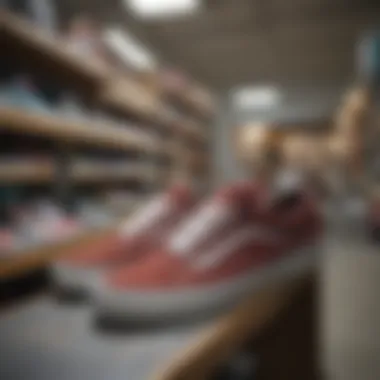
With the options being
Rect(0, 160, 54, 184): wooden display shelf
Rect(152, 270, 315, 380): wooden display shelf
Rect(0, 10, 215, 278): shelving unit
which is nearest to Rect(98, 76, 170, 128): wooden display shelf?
Rect(0, 10, 215, 278): shelving unit

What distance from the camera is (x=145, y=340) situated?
22cm

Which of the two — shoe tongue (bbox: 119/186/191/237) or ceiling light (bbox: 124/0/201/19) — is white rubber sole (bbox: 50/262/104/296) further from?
ceiling light (bbox: 124/0/201/19)

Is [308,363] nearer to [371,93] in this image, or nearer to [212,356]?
[212,356]

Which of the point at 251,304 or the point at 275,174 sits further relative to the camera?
the point at 275,174

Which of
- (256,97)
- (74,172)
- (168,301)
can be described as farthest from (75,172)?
(168,301)

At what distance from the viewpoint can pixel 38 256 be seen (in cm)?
42

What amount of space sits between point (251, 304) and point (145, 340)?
0.24 feet

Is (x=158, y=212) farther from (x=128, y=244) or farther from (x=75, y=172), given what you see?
(x=75, y=172)

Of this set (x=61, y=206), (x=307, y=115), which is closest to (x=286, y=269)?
(x=307, y=115)

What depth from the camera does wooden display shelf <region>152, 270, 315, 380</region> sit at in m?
0.19

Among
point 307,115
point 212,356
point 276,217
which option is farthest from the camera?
point 307,115

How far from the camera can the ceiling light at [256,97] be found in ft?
1.40

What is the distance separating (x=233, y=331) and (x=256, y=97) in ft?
0.88

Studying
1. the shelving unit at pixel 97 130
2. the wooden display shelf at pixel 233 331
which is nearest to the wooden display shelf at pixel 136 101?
the shelving unit at pixel 97 130
